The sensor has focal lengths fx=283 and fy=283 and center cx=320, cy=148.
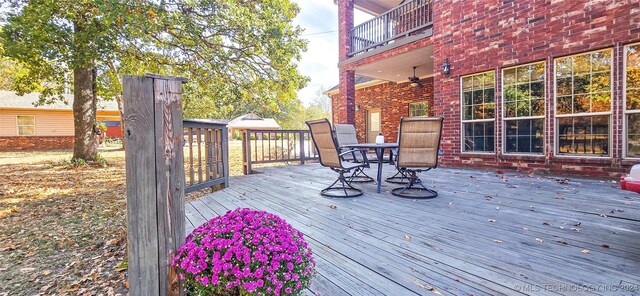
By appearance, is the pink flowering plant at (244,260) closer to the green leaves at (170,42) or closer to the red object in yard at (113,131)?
the green leaves at (170,42)

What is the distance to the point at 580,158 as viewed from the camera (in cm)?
452

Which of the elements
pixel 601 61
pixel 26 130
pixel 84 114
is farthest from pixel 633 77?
pixel 26 130

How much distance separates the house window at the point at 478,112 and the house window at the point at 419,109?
3.79 meters

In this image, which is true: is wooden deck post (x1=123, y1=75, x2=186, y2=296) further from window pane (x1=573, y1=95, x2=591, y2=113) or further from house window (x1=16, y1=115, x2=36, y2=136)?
house window (x1=16, y1=115, x2=36, y2=136)

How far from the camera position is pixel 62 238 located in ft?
9.92

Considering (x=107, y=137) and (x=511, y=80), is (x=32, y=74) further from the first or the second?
(x=107, y=137)

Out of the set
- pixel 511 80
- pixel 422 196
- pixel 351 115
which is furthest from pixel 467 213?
pixel 351 115

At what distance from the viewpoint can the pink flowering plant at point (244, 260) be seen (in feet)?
3.55

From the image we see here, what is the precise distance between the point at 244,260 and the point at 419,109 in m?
9.81

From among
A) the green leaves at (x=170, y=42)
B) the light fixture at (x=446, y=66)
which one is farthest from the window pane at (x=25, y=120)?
the light fixture at (x=446, y=66)

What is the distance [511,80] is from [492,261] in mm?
4779

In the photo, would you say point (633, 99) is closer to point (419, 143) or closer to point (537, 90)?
point (537, 90)

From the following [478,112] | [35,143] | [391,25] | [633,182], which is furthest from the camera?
[35,143]

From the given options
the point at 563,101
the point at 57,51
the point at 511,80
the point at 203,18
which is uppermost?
the point at 203,18
